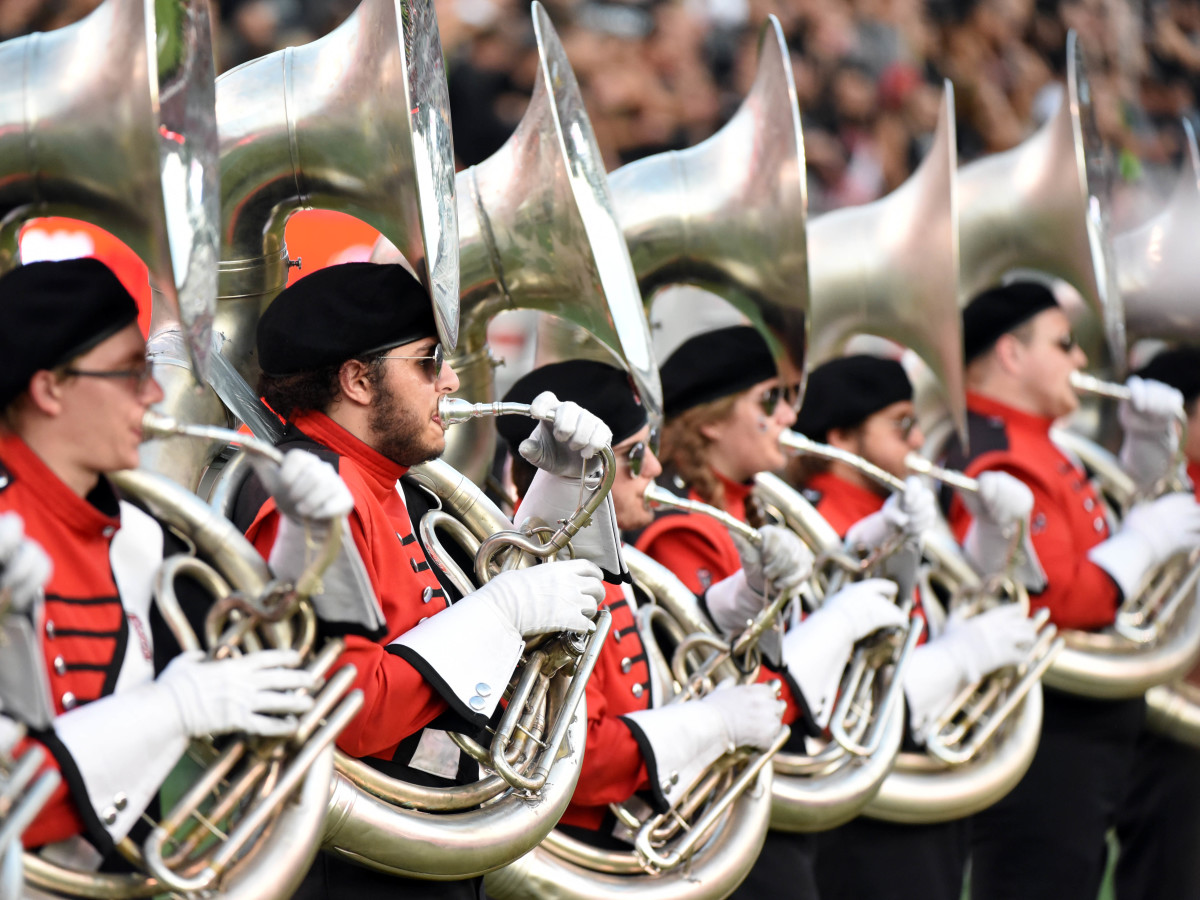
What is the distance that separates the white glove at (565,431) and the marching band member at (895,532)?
1.18 m

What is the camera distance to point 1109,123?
34.2ft

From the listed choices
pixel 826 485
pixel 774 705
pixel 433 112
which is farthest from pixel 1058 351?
pixel 433 112

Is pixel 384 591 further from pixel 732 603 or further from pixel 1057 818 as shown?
pixel 1057 818

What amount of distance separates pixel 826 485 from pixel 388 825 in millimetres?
2080

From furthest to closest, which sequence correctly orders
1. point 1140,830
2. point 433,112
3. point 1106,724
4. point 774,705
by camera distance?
point 1140,830 → point 1106,724 → point 774,705 → point 433,112

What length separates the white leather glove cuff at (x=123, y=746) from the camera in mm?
1965

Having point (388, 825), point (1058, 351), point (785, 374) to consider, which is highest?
point (388, 825)

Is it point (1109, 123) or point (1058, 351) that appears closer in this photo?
point (1058, 351)

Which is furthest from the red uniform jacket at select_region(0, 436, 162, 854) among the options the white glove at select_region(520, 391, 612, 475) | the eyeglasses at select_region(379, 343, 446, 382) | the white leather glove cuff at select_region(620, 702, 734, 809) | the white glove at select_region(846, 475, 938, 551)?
the white glove at select_region(846, 475, 938, 551)

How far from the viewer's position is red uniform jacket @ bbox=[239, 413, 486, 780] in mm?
2363

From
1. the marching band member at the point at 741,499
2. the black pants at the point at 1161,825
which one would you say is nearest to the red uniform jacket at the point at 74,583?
the marching band member at the point at 741,499

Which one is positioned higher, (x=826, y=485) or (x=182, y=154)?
(x=182, y=154)

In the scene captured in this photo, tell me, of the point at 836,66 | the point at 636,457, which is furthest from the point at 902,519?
the point at 836,66

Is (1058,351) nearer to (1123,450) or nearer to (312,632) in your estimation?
(1123,450)
